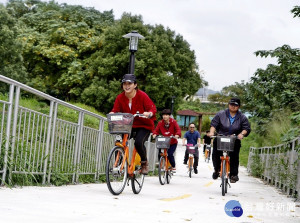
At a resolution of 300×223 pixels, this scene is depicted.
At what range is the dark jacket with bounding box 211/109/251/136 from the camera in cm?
966

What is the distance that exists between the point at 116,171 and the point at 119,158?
0.29 m

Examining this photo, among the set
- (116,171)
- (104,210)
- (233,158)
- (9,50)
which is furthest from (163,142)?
(9,50)

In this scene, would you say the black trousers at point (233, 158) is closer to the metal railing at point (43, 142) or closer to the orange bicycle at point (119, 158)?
the metal railing at point (43, 142)

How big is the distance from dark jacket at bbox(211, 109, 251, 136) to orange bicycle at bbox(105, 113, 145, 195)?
275 cm

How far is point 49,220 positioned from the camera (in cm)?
434

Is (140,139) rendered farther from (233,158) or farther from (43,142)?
(233,158)

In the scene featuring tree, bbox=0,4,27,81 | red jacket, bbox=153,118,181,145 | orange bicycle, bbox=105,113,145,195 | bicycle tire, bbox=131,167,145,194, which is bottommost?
bicycle tire, bbox=131,167,145,194

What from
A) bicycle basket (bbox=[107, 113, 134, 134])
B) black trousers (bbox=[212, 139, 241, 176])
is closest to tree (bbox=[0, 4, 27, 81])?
black trousers (bbox=[212, 139, 241, 176])

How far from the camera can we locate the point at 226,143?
9297 millimetres

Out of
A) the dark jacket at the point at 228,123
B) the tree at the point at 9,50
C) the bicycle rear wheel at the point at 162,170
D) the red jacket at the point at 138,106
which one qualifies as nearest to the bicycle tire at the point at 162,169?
the bicycle rear wheel at the point at 162,170

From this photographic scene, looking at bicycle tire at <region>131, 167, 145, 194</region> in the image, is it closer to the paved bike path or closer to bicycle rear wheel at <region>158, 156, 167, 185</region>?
the paved bike path

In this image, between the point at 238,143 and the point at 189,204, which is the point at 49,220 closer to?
the point at 189,204

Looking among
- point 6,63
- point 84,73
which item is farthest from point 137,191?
point 84,73

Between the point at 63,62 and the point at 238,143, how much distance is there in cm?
3186
